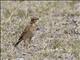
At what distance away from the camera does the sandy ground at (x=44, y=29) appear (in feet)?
35.2

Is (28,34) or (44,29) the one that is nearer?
(28,34)

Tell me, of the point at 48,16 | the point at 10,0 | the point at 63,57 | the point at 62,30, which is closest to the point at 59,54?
the point at 63,57

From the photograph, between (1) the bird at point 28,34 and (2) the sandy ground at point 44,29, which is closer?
(2) the sandy ground at point 44,29

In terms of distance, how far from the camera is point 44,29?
12.9 meters

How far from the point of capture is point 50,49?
1102 centimetres

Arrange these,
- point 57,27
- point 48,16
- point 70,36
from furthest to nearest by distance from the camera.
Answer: point 48,16 < point 57,27 < point 70,36

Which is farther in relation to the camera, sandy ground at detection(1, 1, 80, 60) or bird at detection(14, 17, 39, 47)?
bird at detection(14, 17, 39, 47)

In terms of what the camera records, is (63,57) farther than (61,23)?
No

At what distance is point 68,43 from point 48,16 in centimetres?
288

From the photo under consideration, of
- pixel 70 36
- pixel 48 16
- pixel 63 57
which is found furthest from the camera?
pixel 48 16

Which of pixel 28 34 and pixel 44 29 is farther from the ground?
pixel 28 34

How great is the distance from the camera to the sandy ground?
1072cm

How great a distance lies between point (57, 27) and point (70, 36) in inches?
36.1

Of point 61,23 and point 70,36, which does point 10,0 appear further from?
point 70,36
